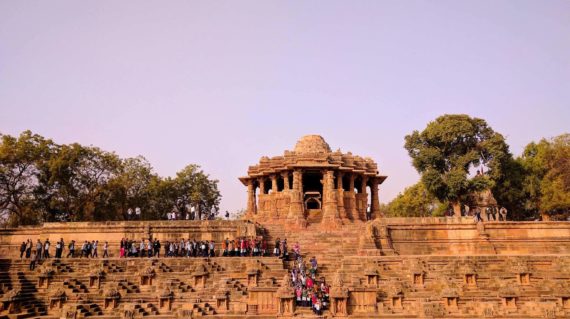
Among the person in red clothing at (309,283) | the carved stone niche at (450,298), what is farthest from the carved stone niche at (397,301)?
the person in red clothing at (309,283)

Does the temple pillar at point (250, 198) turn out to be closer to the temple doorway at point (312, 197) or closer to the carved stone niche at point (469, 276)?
the temple doorway at point (312, 197)

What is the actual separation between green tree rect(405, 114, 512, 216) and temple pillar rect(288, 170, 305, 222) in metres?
12.3

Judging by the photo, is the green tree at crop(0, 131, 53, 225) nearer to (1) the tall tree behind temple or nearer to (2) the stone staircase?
(1) the tall tree behind temple

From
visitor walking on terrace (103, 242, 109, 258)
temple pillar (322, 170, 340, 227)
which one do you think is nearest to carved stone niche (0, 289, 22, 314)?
visitor walking on terrace (103, 242, 109, 258)

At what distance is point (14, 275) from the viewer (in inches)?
806

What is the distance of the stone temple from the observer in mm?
17266

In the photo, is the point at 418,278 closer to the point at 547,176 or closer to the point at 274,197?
the point at 274,197

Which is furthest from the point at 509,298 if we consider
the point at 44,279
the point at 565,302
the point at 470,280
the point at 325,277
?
the point at 44,279

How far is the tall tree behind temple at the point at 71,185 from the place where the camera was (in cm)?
3309

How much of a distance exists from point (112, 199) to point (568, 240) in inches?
1450

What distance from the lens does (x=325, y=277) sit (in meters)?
20.5

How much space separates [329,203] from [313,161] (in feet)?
12.0

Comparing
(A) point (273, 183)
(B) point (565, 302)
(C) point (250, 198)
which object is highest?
(A) point (273, 183)

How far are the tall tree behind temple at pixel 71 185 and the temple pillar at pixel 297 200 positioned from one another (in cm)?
1631
